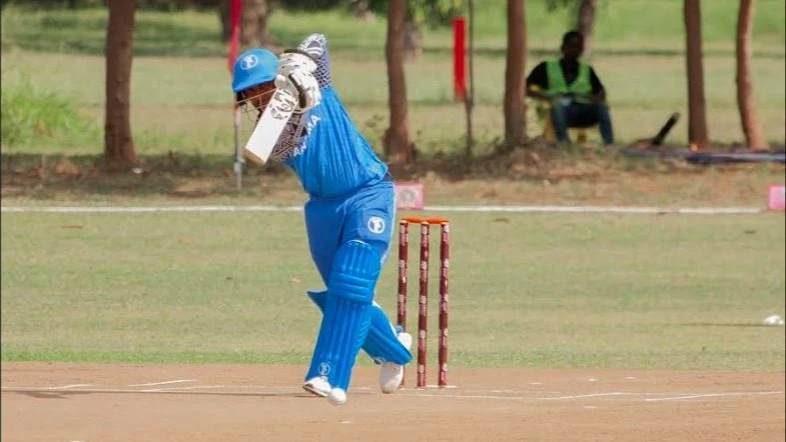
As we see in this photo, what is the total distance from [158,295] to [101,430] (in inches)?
375

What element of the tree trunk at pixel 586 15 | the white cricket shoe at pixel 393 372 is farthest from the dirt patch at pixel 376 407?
the tree trunk at pixel 586 15

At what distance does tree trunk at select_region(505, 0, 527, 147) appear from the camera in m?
27.2

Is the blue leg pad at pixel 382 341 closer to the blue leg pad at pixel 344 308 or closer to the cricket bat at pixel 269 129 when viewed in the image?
the blue leg pad at pixel 344 308

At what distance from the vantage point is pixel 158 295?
19.1 metres

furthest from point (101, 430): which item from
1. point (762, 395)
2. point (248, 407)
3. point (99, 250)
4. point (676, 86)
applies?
point (676, 86)

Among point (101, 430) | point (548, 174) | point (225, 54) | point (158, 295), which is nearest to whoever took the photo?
point (101, 430)

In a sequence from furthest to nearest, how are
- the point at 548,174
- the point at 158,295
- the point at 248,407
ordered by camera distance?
the point at 548,174 < the point at 158,295 < the point at 248,407

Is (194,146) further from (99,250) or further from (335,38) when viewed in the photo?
(335,38)

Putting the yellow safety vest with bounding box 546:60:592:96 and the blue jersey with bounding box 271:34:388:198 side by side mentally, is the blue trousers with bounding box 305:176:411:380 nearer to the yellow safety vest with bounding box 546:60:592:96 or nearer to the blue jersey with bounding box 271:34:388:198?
the blue jersey with bounding box 271:34:388:198

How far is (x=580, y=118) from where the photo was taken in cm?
2659

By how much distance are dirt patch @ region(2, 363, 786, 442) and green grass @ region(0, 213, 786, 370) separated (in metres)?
1.77

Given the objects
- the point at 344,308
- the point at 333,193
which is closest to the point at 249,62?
the point at 333,193

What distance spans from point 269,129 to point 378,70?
156 ft

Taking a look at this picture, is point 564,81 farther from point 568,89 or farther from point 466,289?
point 466,289
